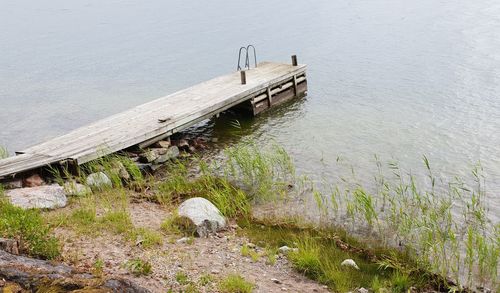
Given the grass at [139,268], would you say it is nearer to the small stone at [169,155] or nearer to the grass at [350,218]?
the grass at [350,218]

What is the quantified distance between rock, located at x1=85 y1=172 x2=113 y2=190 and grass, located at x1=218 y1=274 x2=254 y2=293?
641 centimetres

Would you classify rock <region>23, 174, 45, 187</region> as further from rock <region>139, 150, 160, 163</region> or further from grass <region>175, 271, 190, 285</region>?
grass <region>175, 271, 190, 285</region>

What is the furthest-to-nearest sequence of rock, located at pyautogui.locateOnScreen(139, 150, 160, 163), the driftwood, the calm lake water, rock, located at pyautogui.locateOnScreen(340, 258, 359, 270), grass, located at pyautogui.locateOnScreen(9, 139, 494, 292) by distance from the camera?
the calm lake water < rock, located at pyautogui.locateOnScreen(139, 150, 160, 163) < rock, located at pyautogui.locateOnScreen(340, 258, 359, 270) < grass, located at pyautogui.locateOnScreen(9, 139, 494, 292) < the driftwood

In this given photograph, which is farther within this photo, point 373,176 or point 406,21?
point 406,21

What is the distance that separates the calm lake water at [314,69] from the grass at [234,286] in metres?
7.46

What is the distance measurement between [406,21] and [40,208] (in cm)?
3203

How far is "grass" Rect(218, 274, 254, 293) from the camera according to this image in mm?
9031

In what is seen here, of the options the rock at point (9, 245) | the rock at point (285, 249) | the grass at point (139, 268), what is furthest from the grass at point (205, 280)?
the rock at point (9, 245)

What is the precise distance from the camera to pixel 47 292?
6.25 m

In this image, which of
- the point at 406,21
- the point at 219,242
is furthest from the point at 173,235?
the point at 406,21

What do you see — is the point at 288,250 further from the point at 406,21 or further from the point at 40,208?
the point at 406,21

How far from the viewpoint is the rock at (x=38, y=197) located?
40.6ft

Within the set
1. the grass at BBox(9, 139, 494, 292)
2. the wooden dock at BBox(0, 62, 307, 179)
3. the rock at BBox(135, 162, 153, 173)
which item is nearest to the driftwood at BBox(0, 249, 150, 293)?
the grass at BBox(9, 139, 494, 292)

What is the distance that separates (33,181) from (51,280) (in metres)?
8.93
